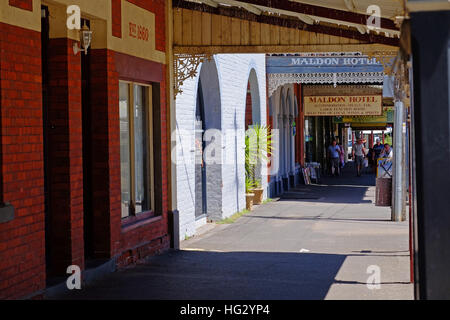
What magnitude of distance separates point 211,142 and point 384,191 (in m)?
3.76

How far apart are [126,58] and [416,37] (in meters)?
6.56

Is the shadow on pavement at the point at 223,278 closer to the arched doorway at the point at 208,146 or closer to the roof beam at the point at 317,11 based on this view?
the roof beam at the point at 317,11

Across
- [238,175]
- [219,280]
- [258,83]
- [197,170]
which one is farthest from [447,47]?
[258,83]

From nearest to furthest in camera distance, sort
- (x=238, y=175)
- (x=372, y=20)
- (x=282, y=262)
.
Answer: (x=372, y=20) → (x=282, y=262) → (x=238, y=175)

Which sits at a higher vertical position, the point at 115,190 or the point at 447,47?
the point at 447,47

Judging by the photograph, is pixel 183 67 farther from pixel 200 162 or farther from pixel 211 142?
pixel 211 142

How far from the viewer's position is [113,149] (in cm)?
966

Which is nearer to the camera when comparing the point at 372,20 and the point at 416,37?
the point at 416,37

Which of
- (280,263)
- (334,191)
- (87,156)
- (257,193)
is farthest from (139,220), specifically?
(334,191)

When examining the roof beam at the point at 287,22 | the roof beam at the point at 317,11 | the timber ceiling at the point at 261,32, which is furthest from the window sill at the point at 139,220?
the roof beam at the point at 317,11

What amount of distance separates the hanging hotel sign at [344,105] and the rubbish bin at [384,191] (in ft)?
39.3

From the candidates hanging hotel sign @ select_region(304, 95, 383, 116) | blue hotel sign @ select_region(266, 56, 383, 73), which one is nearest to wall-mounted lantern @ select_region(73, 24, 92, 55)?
blue hotel sign @ select_region(266, 56, 383, 73)

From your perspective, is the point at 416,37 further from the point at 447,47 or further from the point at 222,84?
the point at 222,84

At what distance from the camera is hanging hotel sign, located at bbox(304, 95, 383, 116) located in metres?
28.5
